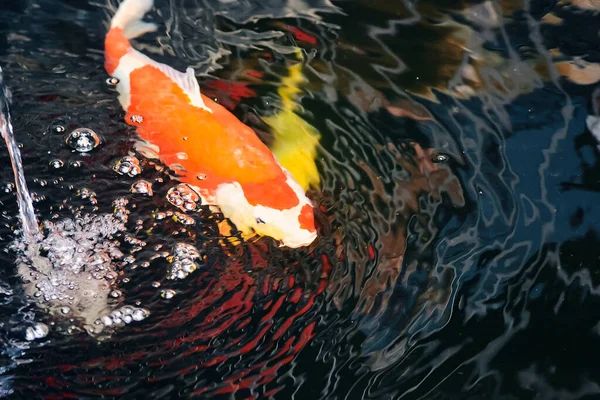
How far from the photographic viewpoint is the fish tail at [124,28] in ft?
8.87

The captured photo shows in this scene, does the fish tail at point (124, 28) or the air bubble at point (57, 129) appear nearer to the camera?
the air bubble at point (57, 129)

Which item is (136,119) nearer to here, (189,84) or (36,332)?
(189,84)

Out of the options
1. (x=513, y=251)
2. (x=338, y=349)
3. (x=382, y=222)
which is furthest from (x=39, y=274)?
(x=513, y=251)

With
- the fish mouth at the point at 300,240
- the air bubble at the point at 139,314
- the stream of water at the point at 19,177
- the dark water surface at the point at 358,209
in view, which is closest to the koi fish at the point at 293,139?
the dark water surface at the point at 358,209

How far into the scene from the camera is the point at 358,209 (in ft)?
7.53

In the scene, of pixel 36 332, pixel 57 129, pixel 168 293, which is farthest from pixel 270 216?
pixel 57 129

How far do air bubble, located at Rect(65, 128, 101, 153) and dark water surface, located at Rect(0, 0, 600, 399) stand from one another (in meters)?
0.04

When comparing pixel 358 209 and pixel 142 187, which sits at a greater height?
pixel 358 209

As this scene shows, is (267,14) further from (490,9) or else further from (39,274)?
(39,274)

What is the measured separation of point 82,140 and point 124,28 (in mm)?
607

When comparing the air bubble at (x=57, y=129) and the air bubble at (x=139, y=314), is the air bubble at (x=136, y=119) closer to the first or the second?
the air bubble at (x=57, y=129)

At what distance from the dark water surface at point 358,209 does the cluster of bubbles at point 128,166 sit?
0.02 meters

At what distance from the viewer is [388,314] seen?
1.97 metres

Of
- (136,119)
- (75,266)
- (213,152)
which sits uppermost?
(213,152)
